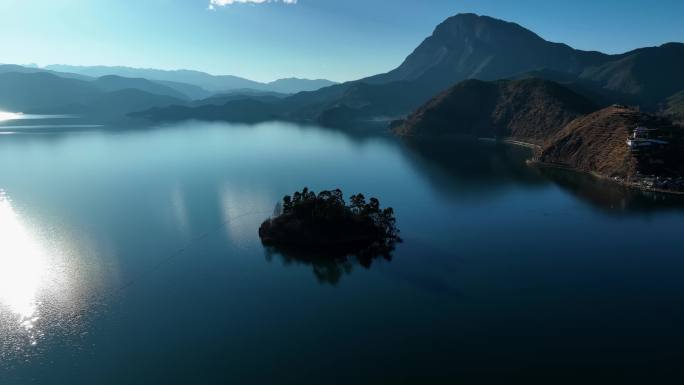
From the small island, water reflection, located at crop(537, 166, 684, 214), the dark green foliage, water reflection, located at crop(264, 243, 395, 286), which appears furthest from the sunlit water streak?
water reflection, located at crop(537, 166, 684, 214)

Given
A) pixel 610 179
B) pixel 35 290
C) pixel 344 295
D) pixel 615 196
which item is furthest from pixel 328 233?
pixel 610 179

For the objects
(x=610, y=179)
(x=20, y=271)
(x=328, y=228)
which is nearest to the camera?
(x=20, y=271)

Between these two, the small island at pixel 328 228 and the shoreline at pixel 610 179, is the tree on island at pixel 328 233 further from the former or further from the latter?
the shoreline at pixel 610 179

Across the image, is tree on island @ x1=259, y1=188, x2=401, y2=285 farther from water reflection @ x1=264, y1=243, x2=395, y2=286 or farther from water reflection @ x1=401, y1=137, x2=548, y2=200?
water reflection @ x1=401, y1=137, x2=548, y2=200

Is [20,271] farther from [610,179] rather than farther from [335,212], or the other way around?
[610,179]

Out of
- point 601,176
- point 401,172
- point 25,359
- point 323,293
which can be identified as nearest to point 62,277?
point 25,359

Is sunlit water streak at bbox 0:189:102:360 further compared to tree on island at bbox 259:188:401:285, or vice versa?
tree on island at bbox 259:188:401:285
